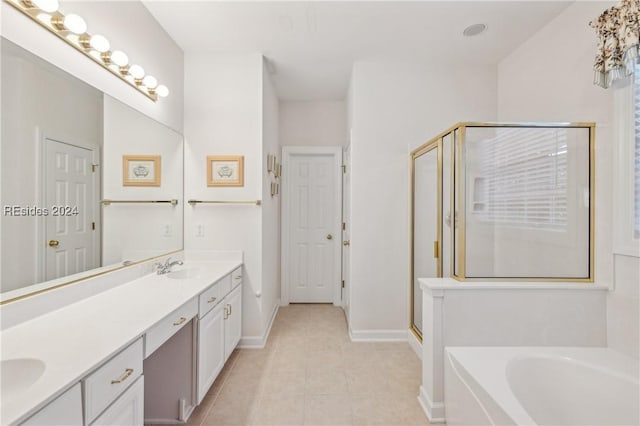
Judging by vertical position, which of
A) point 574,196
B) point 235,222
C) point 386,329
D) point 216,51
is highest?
point 216,51

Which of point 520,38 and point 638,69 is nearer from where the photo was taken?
point 638,69

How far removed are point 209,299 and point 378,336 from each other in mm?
1730

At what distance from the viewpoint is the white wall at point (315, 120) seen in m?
3.86

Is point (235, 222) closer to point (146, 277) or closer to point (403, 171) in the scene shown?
point (146, 277)

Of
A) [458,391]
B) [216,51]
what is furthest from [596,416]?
[216,51]

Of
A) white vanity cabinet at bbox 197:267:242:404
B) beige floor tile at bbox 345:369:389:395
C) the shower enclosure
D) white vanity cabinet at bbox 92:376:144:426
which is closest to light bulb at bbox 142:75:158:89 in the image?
white vanity cabinet at bbox 197:267:242:404

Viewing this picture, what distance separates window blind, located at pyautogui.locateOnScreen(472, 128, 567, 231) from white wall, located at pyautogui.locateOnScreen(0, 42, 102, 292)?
Result: 2.37 m

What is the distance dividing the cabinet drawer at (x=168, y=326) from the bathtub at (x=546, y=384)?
1.47 m

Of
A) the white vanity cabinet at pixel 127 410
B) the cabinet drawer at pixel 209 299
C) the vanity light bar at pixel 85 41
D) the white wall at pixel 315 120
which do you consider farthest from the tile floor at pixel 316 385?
the white wall at pixel 315 120

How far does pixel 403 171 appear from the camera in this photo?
289 centimetres

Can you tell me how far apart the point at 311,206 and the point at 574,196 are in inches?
106

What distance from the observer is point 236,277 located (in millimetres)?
2480

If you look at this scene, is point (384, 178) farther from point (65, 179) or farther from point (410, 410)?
point (65, 179)

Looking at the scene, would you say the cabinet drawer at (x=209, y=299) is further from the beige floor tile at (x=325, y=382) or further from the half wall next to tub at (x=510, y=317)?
the half wall next to tub at (x=510, y=317)
